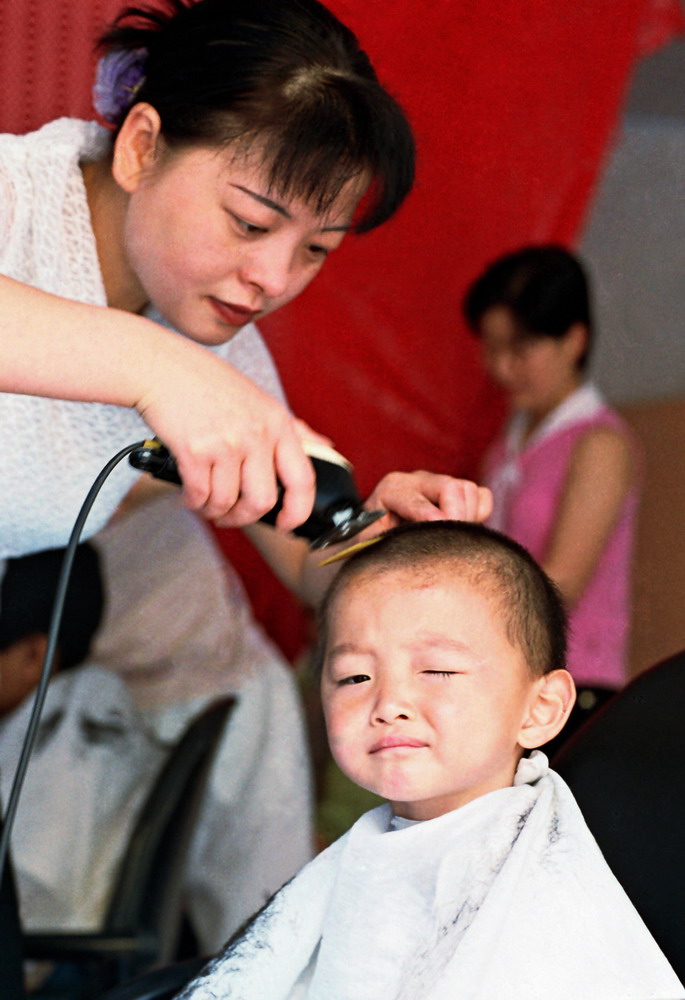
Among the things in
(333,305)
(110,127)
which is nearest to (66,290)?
(110,127)

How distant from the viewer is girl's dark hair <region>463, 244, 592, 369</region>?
1966 millimetres

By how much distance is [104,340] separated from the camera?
859mm

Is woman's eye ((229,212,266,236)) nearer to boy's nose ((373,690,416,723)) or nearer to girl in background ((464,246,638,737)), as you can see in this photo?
boy's nose ((373,690,416,723))

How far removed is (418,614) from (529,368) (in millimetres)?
1195

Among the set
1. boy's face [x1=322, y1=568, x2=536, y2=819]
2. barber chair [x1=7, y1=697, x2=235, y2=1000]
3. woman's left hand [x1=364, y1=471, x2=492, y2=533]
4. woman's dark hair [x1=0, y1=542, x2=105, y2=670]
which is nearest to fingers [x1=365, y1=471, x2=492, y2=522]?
woman's left hand [x1=364, y1=471, x2=492, y2=533]

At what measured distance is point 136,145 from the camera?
3.77 ft

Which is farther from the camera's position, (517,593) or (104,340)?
(517,593)

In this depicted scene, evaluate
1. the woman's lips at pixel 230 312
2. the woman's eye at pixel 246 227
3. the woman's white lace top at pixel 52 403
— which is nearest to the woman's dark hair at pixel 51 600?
the woman's white lace top at pixel 52 403

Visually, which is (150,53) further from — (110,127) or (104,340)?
(104,340)

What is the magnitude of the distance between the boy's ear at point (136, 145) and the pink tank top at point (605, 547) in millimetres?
1043

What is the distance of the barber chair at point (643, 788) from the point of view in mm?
888

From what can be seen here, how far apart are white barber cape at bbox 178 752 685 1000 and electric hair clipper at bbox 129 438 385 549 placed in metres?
0.27

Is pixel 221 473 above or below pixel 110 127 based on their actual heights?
below

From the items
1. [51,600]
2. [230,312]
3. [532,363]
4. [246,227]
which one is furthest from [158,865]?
[532,363]
